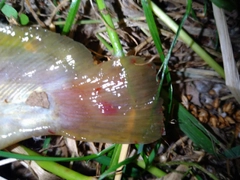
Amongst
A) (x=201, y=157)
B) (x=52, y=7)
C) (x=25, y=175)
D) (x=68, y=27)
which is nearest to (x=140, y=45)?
(x=68, y=27)

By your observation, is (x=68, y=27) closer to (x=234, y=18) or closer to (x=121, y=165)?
(x=121, y=165)

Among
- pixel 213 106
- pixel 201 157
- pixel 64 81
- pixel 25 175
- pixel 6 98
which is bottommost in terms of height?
pixel 25 175

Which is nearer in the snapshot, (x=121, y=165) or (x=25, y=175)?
(x=121, y=165)

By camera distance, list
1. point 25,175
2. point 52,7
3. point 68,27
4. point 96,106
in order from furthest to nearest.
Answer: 1. point 25,175
2. point 52,7
3. point 68,27
4. point 96,106

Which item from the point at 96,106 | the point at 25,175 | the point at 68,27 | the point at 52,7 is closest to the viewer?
the point at 96,106

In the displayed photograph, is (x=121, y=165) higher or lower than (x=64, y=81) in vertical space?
lower

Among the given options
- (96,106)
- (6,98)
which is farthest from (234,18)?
(6,98)
